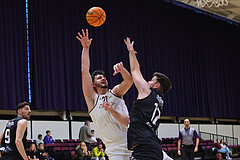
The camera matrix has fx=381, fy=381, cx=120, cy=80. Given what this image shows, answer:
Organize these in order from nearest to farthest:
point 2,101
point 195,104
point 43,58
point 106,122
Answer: point 106,122 < point 2,101 < point 43,58 < point 195,104

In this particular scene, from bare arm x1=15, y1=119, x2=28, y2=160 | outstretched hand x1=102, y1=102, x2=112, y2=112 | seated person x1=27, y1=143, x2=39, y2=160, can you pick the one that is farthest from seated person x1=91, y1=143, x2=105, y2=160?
outstretched hand x1=102, y1=102, x2=112, y2=112

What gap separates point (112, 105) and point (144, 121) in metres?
0.72

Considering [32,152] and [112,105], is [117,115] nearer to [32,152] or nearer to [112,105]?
[112,105]

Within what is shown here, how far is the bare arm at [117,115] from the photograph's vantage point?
4.19 metres

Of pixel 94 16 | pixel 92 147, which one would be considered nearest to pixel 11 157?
pixel 94 16

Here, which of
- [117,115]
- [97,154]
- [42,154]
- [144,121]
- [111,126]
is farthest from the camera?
[97,154]

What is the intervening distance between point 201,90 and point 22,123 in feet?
65.4

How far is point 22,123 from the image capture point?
6.19m

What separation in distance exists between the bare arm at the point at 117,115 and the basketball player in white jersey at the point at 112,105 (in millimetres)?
174

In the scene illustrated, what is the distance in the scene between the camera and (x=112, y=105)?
4605 millimetres

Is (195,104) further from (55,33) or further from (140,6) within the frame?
(55,33)

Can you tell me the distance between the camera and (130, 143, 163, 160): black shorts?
3.86 metres

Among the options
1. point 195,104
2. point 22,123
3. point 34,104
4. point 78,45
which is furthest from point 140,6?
point 22,123

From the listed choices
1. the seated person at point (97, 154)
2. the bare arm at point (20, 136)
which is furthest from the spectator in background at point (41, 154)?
the bare arm at point (20, 136)
